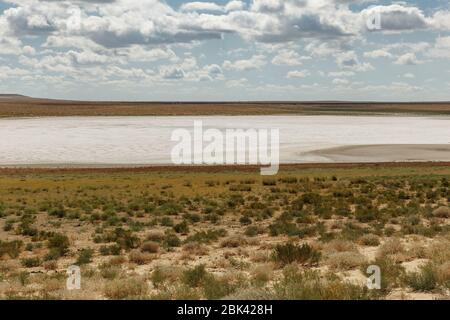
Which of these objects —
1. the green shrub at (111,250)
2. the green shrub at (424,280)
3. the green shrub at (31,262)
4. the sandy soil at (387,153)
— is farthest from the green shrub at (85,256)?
the sandy soil at (387,153)

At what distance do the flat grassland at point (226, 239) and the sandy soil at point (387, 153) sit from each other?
66.7 ft

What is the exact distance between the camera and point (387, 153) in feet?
193

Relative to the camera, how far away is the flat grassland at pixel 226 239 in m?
9.09

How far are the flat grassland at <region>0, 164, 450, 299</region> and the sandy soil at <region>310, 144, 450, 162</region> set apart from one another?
2032cm

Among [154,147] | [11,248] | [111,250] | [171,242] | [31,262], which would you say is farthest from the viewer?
[154,147]

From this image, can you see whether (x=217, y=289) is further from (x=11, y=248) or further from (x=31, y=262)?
(x=11, y=248)

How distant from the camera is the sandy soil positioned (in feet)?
178

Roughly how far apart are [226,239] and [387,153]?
157ft

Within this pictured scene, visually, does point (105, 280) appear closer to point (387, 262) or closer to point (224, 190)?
point (387, 262)

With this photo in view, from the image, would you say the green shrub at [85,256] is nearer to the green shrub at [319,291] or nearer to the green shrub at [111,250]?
the green shrub at [111,250]

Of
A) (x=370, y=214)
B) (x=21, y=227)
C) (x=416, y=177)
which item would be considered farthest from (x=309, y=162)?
(x=21, y=227)

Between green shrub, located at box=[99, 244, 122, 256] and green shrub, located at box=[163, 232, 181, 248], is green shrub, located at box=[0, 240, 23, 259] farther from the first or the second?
green shrub, located at box=[163, 232, 181, 248]

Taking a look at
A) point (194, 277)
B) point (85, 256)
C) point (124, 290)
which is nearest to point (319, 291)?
point (194, 277)
